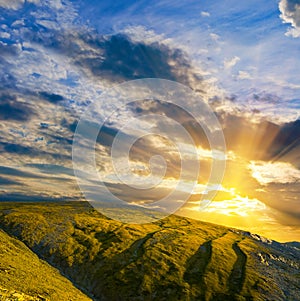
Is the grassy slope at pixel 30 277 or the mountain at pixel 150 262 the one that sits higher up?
the mountain at pixel 150 262

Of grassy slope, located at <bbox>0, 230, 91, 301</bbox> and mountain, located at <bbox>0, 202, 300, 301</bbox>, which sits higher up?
mountain, located at <bbox>0, 202, 300, 301</bbox>

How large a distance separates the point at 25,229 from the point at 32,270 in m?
53.3

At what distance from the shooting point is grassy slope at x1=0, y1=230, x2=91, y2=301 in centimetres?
8167

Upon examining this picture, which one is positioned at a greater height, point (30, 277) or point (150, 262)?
point (150, 262)

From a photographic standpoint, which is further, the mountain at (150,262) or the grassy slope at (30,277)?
the mountain at (150,262)

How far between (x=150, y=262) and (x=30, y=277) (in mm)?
51708

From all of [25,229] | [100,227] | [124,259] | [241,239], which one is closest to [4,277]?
[124,259]

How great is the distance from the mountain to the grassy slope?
104 inches

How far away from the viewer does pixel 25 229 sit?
149 m

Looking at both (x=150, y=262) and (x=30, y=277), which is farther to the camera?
(x=150, y=262)

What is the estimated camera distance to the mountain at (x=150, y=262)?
108 metres

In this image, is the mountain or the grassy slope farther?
the mountain

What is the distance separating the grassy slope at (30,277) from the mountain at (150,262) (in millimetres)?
2638

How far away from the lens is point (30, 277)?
92250 millimetres
